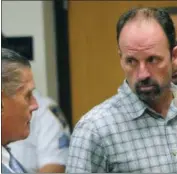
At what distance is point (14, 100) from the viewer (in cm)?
143

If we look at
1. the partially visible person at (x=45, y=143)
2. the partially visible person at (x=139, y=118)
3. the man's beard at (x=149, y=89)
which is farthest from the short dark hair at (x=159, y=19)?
the partially visible person at (x=45, y=143)

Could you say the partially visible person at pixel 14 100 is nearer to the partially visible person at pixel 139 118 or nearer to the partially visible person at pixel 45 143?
the partially visible person at pixel 139 118

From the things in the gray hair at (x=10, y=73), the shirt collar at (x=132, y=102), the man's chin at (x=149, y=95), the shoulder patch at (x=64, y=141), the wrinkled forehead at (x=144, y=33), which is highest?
the wrinkled forehead at (x=144, y=33)

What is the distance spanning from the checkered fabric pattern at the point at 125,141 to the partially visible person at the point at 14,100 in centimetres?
18

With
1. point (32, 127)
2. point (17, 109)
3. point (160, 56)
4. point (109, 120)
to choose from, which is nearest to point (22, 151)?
point (32, 127)

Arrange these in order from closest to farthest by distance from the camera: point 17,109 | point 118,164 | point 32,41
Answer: point 118,164 → point 17,109 → point 32,41

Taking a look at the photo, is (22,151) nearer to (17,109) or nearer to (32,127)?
(32,127)

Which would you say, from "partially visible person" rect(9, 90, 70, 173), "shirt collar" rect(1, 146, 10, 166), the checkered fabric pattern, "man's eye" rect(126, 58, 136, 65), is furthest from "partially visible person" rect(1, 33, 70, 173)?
"man's eye" rect(126, 58, 136, 65)

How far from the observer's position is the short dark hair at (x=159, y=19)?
4.49 ft

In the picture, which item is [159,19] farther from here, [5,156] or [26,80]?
[5,156]

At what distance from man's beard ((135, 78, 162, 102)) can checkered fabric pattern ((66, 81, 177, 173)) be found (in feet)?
0.11

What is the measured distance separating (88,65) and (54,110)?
24 cm

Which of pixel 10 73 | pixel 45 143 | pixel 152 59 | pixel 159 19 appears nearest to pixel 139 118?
pixel 152 59

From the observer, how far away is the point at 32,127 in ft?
6.32
